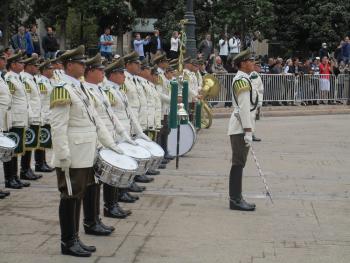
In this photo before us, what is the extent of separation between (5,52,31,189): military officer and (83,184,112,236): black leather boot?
10.5ft

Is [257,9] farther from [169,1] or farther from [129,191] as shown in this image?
[129,191]

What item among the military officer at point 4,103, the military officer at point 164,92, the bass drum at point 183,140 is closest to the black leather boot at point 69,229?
the military officer at point 4,103

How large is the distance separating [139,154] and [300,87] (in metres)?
19.0

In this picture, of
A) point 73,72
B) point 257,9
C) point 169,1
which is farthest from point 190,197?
point 169,1

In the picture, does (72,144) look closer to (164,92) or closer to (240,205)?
(240,205)

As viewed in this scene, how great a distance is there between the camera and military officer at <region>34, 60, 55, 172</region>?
12547 mm

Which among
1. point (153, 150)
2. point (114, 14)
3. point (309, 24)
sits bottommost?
point (153, 150)

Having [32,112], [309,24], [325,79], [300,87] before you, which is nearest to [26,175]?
[32,112]

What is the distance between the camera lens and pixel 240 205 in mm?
9883

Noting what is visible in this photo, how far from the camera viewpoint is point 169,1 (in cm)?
4100

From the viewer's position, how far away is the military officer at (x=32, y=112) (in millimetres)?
11945

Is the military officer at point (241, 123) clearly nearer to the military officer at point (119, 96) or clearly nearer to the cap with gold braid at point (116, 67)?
the military officer at point (119, 96)

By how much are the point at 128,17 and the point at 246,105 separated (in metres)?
29.5

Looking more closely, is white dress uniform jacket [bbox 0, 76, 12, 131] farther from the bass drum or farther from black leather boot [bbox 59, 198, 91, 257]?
the bass drum
